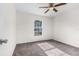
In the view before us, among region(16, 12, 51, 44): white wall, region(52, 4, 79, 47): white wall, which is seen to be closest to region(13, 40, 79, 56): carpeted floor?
region(52, 4, 79, 47): white wall

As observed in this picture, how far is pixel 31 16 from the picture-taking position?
539 cm

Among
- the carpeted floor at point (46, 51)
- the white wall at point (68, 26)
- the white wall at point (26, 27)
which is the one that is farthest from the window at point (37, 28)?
the carpeted floor at point (46, 51)

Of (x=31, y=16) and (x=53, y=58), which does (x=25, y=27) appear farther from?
(x=53, y=58)

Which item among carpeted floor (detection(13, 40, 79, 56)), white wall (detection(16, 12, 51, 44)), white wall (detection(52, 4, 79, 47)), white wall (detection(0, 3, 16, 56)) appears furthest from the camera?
white wall (detection(16, 12, 51, 44))

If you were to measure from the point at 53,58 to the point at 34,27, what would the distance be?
4951mm

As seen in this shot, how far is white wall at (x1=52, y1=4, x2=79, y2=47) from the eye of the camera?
4.14 metres

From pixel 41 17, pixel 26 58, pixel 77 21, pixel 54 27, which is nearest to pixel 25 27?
pixel 41 17

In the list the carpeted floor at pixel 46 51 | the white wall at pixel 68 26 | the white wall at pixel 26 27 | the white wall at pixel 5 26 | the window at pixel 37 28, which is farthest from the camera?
the window at pixel 37 28

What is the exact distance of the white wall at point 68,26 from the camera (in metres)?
4.14

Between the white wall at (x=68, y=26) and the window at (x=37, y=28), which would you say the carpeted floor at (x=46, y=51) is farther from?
the window at (x=37, y=28)

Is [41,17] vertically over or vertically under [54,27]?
over

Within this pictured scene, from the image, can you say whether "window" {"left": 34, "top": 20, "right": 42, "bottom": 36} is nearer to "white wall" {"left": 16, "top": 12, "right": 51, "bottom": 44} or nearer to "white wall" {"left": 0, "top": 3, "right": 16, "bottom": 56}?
"white wall" {"left": 16, "top": 12, "right": 51, "bottom": 44}

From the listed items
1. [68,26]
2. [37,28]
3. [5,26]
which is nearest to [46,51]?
[68,26]

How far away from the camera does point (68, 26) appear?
15.4 ft
